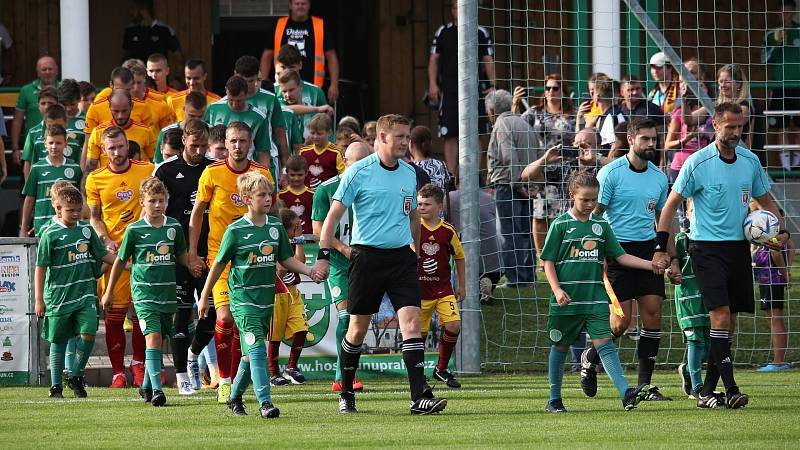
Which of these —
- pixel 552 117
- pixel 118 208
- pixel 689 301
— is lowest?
pixel 689 301

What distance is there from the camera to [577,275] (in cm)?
1030

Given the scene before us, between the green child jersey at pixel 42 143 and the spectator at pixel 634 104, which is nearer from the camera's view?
the green child jersey at pixel 42 143

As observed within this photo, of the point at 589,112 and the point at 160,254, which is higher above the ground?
the point at 589,112

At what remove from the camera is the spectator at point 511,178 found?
49.1 feet

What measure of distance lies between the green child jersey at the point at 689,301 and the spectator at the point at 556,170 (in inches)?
126

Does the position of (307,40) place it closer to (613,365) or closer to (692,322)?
(692,322)

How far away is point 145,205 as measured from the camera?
439 inches

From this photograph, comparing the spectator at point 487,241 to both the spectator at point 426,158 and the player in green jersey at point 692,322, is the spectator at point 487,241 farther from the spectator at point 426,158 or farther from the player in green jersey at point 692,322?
the player in green jersey at point 692,322

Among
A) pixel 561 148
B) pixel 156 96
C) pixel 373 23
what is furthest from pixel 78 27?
pixel 561 148

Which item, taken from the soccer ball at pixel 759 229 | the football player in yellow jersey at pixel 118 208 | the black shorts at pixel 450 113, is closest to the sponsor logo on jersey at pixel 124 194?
the football player in yellow jersey at pixel 118 208

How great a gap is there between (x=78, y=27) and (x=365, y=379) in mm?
7750

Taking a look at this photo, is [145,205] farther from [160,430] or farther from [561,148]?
[561,148]

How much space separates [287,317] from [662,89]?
602cm

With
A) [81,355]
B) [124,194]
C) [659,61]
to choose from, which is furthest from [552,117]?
[81,355]
